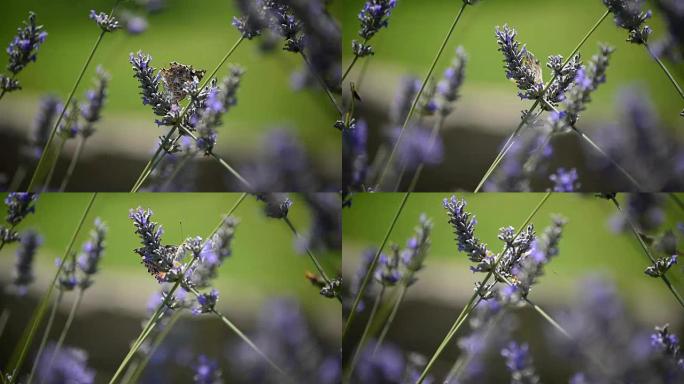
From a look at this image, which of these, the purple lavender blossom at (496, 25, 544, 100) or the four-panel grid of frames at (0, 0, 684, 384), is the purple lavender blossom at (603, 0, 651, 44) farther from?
the purple lavender blossom at (496, 25, 544, 100)

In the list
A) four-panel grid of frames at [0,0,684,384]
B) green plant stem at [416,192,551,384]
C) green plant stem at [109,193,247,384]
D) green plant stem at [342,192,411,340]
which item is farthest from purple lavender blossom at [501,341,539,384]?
green plant stem at [109,193,247,384]

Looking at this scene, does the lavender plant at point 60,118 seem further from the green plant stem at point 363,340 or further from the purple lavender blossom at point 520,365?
the purple lavender blossom at point 520,365

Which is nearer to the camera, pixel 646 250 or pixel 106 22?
pixel 646 250

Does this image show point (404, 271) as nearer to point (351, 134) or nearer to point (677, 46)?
point (351, 134)

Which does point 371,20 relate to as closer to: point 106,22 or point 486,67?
point 486,67


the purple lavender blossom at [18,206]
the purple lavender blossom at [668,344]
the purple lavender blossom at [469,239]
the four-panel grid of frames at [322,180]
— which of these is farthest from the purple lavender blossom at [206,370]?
the purple lavender blossom at [668,344]

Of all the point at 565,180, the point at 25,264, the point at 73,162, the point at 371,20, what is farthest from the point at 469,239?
the point at 25,264
